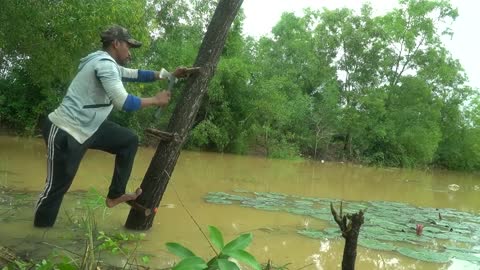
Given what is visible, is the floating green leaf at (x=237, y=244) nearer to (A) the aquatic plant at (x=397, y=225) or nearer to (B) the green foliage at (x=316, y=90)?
(A) the aquatic plant at (x=397, y=225)

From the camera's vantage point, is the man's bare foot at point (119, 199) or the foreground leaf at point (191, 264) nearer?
the foreground leaf at point (191, 264)

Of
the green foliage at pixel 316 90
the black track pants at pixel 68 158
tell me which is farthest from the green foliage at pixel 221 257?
the green foliage at pixel 316 90

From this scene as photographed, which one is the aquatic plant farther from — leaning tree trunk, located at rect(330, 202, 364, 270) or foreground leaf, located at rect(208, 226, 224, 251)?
foreground leaf, located at rect(208, 226, 224, 251)

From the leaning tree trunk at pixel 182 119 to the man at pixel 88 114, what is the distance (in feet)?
1.82

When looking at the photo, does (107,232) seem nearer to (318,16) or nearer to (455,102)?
(318,16)

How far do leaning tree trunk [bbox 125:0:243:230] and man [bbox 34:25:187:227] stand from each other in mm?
554

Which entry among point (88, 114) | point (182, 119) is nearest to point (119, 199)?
point (88, 114)

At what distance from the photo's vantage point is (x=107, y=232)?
4.12 metres

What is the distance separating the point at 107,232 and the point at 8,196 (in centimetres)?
195

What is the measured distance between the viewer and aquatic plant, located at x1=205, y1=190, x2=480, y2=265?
5.40 meters

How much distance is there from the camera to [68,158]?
354cm

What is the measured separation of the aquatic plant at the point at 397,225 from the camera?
5.40 metres

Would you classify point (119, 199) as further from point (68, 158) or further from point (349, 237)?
point (349, 237)

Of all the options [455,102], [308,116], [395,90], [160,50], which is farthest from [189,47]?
[455,102]
